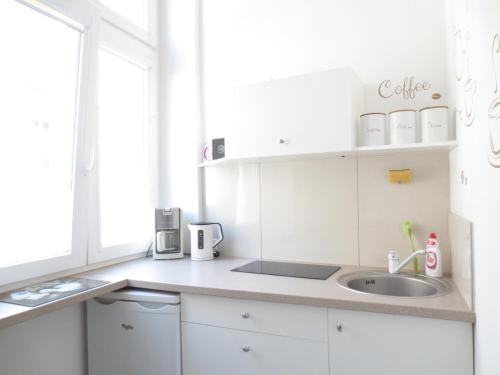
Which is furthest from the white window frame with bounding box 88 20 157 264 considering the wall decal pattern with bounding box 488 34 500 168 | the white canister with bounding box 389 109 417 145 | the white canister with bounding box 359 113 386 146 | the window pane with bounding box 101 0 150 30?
the wall decal pattern with bounding box 488 34 500 168

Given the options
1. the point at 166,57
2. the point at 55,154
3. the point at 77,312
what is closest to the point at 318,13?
the point at 166,57

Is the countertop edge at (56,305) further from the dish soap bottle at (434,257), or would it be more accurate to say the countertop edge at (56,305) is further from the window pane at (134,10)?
the window pane at (134,10)

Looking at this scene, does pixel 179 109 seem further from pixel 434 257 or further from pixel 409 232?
pixel 434 257

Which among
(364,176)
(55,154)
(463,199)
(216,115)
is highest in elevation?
(216,115)

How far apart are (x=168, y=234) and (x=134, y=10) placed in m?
1.57

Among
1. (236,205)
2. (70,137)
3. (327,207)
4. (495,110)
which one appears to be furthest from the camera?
(236,205)

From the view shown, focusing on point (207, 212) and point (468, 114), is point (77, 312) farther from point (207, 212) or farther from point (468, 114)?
point (468, 114)

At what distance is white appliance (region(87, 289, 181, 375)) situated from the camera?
1.68 meters

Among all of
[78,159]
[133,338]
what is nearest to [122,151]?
[78,159]

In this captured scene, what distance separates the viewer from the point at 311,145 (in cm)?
173

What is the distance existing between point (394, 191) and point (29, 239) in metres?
1.85

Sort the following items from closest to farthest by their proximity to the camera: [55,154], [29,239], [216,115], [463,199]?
1. [463,199]
2. [29,239]
3. [55,154]
4. [216,115]

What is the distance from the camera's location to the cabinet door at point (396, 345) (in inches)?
48.4

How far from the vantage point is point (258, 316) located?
152 cm
